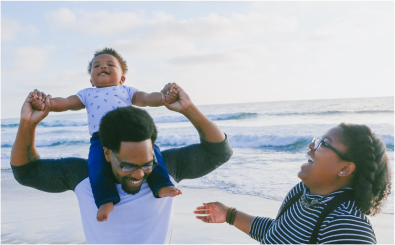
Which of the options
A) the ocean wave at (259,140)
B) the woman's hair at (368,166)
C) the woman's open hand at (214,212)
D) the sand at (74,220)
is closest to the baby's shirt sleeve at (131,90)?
the woman's open hand at (214,212)

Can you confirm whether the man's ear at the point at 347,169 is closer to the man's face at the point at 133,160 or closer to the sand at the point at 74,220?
the man's face at the point at 133,160

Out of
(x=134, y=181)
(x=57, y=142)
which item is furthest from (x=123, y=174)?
(x=57, y=142)

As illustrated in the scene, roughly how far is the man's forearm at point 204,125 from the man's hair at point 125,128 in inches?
11.0

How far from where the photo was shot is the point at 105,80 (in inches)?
118

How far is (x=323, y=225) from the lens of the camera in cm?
176

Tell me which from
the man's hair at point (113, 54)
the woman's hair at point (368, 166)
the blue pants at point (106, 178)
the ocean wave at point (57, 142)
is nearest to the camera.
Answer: the woman's hair at point (368, 166)

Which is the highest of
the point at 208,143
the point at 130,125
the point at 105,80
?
the point at 105,80

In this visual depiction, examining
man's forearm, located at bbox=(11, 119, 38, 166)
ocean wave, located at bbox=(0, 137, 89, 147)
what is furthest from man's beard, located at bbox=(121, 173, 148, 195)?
ocean wave, located at bbox=(0, 137, 89, 147)

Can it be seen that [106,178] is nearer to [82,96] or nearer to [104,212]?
[104,212]

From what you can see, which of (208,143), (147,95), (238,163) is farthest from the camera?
(238,163)

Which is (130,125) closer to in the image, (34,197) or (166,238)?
(166,238)

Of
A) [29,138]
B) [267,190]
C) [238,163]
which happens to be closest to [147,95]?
[29,138]

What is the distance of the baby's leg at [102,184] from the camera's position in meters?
1.92

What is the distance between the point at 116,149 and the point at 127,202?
0.39 meters
